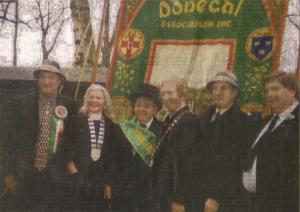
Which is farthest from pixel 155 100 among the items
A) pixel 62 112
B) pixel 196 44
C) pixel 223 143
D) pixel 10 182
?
pixel 10 182

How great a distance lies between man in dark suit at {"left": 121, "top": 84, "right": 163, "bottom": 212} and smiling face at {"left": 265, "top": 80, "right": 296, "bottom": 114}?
1005mm

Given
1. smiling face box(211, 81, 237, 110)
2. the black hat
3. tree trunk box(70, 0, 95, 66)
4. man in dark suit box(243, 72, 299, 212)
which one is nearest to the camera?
man in dark suit box(243, 72, 299, 212)

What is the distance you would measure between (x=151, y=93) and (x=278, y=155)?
50.7 inches

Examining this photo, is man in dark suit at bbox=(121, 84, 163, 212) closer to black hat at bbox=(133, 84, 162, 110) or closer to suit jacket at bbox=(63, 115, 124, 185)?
black hat at bbox=(133, 84, 162, 110)

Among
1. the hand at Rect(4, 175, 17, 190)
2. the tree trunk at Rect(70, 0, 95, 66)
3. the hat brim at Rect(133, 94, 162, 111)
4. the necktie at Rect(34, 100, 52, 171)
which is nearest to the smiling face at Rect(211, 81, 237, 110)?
the hat brim at Rect(133, 94, 162, 111)

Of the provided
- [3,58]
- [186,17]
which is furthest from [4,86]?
[186,17]

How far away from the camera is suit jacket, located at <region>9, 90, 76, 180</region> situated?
5637 millimetres

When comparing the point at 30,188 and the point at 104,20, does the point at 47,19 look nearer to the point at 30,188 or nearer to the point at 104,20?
the point at 104,20

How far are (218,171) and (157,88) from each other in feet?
3.11

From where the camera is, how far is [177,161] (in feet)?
17.9

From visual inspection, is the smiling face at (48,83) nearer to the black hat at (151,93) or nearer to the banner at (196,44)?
the banner at (196,44)

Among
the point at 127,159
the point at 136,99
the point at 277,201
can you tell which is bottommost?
the point at 277,201

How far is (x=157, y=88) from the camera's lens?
548cm

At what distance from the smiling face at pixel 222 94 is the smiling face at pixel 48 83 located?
4.87ft
